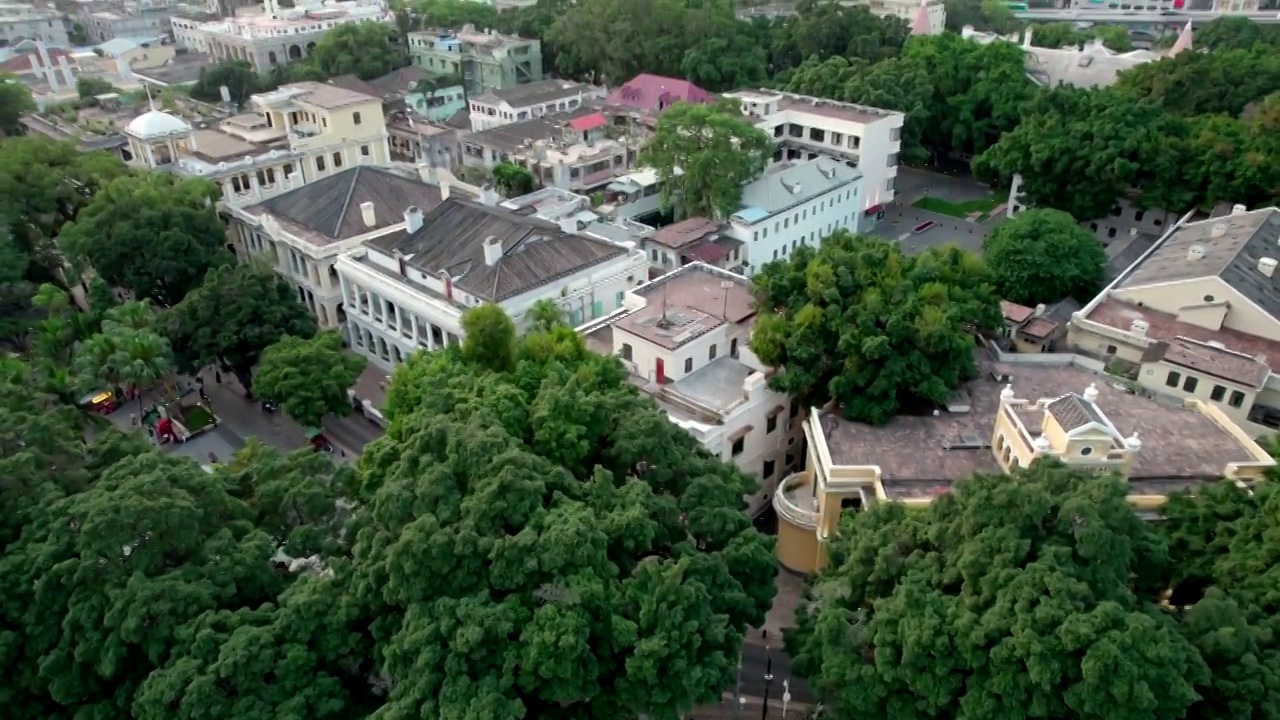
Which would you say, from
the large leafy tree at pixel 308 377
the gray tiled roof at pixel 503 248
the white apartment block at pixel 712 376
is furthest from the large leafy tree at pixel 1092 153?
the large leafy tree at pixel 308 377

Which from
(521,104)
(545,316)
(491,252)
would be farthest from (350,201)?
(521,104)

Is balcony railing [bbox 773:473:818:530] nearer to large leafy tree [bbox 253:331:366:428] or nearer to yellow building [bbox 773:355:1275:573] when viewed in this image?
yellow building [bbox 773:355:1275:573]

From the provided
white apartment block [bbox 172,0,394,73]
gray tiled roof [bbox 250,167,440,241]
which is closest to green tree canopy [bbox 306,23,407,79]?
white apartment block [bbox 172,0,394,73]

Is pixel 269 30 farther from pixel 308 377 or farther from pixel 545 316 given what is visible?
pixel 545 316

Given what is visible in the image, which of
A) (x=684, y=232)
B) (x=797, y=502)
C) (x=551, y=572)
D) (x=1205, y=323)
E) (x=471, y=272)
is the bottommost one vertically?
(x=797, y=502)

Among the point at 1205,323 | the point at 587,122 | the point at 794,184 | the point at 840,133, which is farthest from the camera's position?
the point at 587,122

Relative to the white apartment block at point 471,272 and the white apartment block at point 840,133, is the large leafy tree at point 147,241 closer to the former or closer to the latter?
the white apartment block at point 471,272

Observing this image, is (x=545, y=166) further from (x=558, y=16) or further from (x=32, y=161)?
(x=558, y=16)
